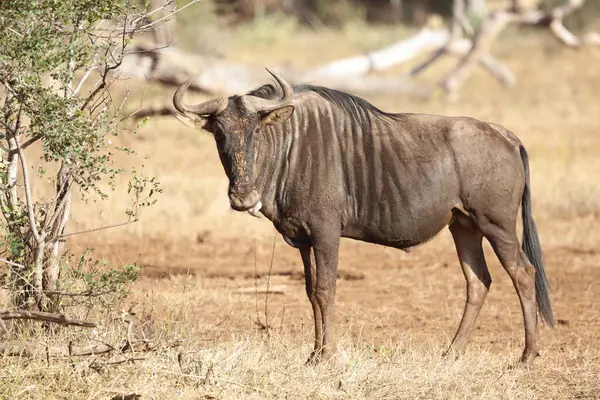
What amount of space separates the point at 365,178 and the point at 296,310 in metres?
2.30

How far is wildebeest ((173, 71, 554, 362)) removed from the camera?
6703 millimetres

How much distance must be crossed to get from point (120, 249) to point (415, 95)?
11.4 m

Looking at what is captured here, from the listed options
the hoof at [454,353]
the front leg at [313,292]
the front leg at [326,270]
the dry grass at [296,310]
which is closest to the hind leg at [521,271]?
the dry grass at [296,310]

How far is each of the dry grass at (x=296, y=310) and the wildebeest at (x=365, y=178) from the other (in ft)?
1.55

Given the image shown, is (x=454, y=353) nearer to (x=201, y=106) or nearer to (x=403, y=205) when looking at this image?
(x=403, y=205)

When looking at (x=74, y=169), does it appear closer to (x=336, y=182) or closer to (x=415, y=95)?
(x=336, y=182)

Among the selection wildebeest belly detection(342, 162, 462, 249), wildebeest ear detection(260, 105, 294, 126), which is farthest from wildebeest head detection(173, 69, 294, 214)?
wildebeest belly detection(342, 162, 462, 249)

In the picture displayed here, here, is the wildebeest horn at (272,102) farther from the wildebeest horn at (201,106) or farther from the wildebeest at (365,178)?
the wildebeest horn at (201,106)

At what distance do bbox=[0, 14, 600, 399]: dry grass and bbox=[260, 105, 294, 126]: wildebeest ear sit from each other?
1262mm

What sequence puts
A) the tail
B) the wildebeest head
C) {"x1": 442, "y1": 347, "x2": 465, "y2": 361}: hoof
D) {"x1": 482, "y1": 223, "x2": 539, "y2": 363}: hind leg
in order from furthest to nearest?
the tail
{"x1": 482, "y1": 223, "x2": 539, "y2": 363}: hind leg
{"x1": 442, "y1": 347, "x2": 465, "y2": 361}: hoof
the wildebeest head

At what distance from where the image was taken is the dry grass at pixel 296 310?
584 cm

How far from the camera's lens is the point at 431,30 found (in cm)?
1995

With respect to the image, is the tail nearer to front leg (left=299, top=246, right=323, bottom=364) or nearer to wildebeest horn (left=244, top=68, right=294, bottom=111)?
front leg (left=299, top=246, right=323, bottom=364)

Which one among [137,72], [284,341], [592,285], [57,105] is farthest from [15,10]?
[137,72]
